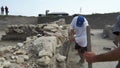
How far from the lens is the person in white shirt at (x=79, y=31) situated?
10531 millimetres

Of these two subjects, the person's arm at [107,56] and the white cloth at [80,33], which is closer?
the person's arm at [107,56]

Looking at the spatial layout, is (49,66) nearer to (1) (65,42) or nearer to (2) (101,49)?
(1) (65,42)

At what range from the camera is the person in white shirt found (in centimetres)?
1053

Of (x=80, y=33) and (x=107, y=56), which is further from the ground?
(x=107, y=56)

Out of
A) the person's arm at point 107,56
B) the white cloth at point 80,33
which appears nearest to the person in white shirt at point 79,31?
the white cloth at point 80,33

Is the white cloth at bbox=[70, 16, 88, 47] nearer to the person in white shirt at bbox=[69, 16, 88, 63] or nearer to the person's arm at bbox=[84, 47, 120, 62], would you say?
the person in white shirt at bbox=[69, 16, 88, 63]

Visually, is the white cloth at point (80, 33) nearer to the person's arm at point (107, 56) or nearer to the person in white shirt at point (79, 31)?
the person in white shirt at point (79, 31)

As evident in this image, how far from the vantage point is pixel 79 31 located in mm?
10688

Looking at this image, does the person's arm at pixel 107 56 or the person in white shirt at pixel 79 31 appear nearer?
the person's arm at pixel 107 56

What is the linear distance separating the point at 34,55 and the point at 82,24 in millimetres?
2817

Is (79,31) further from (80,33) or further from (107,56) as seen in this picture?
(107,56)

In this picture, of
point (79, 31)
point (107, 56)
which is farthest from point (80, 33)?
point (107, 56)

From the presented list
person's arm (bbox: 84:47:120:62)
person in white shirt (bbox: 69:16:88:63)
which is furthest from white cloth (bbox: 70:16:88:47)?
person's arm (bbox: 84:47:120:62)

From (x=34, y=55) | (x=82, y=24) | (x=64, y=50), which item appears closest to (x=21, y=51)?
(x=34, y=55)
